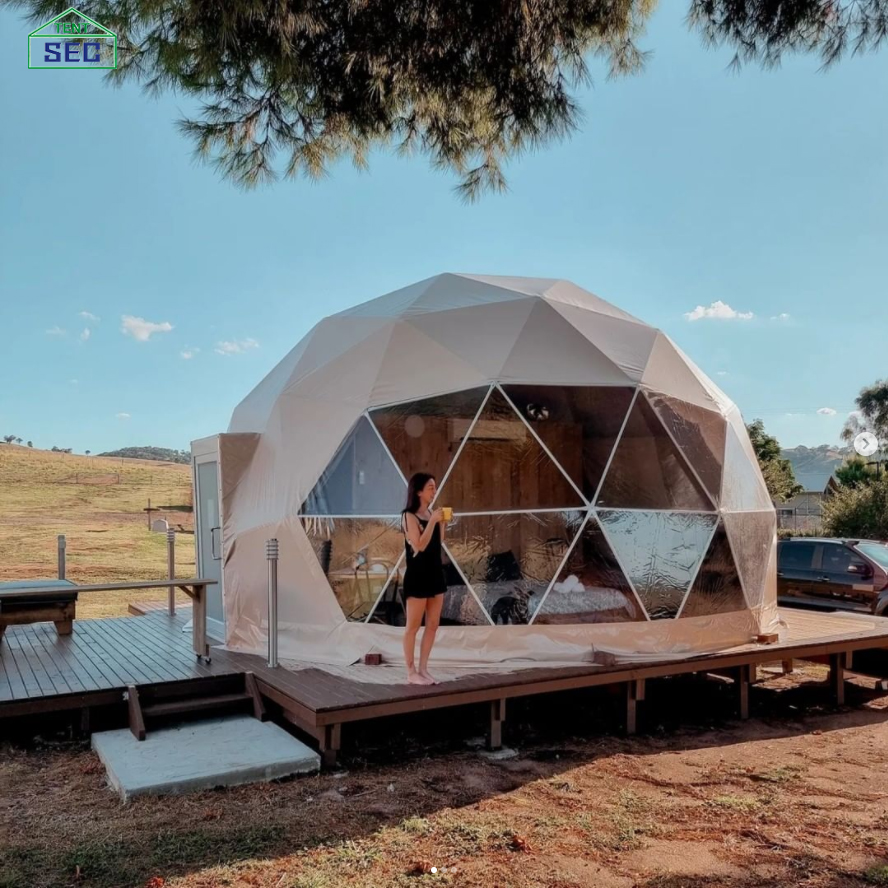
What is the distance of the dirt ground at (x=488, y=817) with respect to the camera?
3.73m

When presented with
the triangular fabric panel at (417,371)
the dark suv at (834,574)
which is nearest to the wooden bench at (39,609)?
the triangular fabric panel at (417,371)

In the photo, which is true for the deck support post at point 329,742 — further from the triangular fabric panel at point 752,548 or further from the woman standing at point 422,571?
the triangular fabric panel at point 752,548

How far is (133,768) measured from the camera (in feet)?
16.3

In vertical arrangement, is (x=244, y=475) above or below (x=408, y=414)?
below

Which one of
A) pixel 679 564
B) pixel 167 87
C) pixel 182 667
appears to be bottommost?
pixel 182 667

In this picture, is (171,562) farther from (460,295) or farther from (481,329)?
(481,329)

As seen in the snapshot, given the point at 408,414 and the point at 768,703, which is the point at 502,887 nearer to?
the point at 408,414

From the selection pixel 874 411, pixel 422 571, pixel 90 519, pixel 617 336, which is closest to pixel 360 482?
pixel 422 571

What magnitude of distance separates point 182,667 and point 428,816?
3120 millimetres

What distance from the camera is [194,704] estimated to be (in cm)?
604

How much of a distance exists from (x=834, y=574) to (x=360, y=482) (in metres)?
7.23

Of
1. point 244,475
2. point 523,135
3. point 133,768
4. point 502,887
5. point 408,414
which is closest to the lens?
point 502,887

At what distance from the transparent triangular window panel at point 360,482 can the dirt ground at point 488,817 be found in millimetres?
1906

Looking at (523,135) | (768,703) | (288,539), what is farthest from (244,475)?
(768,703)
